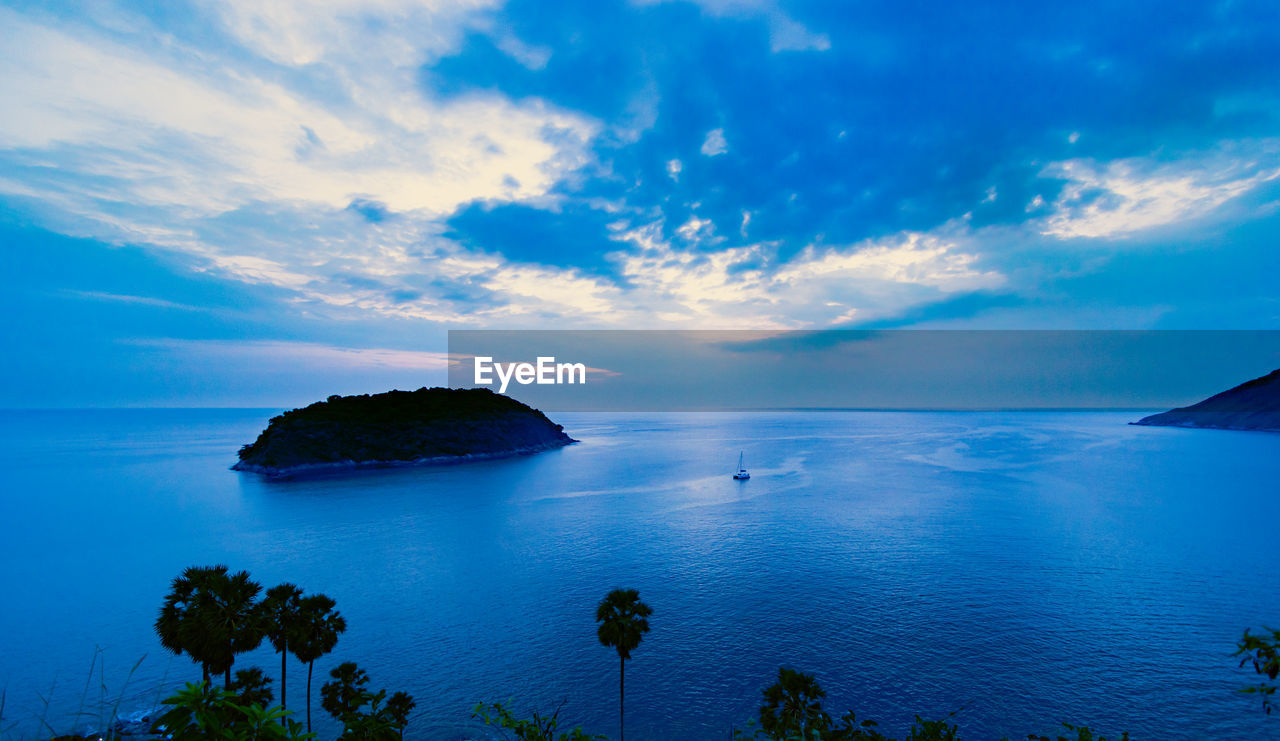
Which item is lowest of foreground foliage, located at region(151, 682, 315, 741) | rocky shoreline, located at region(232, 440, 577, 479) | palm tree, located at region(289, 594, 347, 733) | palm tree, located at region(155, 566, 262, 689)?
rocky shoreline, located at region(232, 440, 577, 479)

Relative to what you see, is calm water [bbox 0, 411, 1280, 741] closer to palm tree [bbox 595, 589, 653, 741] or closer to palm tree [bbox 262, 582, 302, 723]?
palm tree [bbox 595, 589, 653, 741]

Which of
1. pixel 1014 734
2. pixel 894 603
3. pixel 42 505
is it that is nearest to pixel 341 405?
pixel 42 505

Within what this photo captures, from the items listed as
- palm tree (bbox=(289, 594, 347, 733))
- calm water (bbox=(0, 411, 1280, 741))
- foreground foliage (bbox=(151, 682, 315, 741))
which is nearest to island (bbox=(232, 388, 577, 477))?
calm water (bbox=(0, 411, 1280, 741))

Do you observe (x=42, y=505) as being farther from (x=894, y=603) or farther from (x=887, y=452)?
(x=887, y=452)

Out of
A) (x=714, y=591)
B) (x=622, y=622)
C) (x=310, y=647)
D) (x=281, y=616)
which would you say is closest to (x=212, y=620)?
(x=281, y=616)

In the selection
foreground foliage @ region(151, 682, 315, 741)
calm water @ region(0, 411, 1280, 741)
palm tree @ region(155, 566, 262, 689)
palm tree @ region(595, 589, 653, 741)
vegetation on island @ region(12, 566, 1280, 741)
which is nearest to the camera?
foreground foliage @ region(151, 682, 315, 741)
